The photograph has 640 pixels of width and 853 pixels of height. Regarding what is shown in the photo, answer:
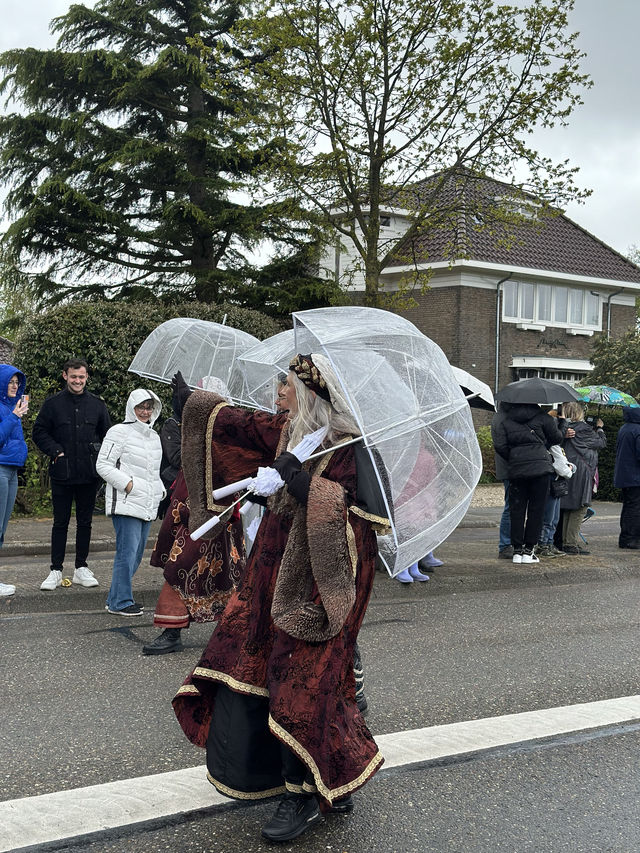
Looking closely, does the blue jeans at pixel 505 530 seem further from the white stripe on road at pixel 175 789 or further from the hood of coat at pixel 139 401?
the white stripe on road at pixel 175 789

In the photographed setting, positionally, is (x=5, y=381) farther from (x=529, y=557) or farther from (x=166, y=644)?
(x=529, y=557)

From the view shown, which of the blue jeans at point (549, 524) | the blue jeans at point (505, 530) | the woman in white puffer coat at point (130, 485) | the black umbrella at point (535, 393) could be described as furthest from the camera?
the blue jeans at point (549, 524)

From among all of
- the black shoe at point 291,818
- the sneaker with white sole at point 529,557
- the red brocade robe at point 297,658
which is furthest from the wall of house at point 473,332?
the black shoe at point 291,818

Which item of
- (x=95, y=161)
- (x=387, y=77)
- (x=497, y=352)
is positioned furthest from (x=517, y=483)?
(x=497, y=352)

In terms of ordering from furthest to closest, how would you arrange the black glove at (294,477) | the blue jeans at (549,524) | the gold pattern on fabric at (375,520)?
the blue jeans at (549,524) → the gold pattern on fabric at (375,520) → the black glove at (294,477)

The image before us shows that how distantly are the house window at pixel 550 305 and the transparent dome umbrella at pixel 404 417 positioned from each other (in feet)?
95.9

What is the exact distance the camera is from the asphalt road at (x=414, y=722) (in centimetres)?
363

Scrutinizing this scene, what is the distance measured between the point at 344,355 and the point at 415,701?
241cm

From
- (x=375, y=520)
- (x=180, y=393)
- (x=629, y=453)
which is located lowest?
(x=375, y=520)

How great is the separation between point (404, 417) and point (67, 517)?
5239mm

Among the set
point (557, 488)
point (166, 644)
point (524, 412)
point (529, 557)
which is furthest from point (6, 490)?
point (557, 488)

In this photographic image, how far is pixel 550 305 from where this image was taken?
112 ft

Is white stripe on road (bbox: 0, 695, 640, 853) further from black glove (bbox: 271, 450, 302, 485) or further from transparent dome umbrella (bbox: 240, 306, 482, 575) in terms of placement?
black glove (bbox: 271, 450, 302, 485)

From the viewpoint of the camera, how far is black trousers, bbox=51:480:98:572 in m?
8.24
